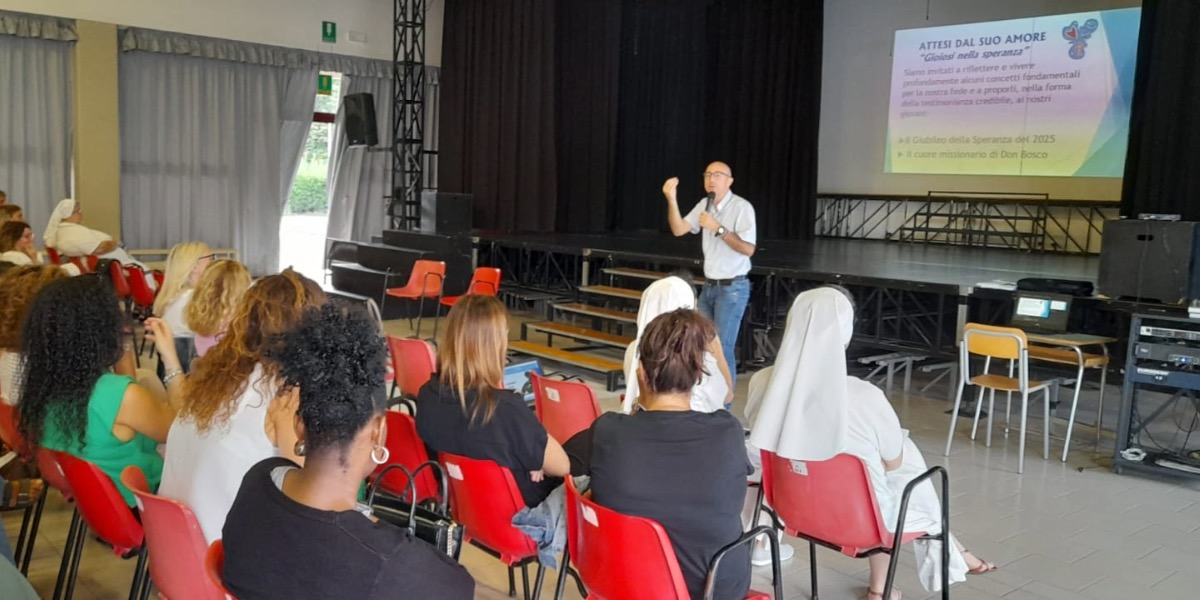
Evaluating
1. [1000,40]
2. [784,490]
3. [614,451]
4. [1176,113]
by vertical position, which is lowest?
[784,490]

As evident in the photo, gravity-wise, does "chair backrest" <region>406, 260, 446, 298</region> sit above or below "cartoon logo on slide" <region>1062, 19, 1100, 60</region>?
below

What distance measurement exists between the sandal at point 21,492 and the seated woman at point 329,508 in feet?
6.09

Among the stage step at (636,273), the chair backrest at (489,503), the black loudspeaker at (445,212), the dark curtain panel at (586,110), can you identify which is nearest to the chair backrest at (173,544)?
the chair backrest at (489,503)

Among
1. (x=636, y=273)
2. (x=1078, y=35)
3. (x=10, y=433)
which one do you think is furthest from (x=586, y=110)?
(x=10, y=433)

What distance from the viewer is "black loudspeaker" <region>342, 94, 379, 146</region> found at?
11.2 m

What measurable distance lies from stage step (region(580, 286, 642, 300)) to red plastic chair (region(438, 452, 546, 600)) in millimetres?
5038

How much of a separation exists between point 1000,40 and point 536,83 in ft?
18.0

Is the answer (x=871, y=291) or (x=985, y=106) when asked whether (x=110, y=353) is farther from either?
(x=985, y=106)

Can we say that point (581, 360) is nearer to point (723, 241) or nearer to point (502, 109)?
point (723, 241)

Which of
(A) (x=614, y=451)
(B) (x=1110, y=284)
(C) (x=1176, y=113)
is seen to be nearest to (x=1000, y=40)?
(C) (x=1176, y=113)

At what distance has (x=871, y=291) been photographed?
7363mm

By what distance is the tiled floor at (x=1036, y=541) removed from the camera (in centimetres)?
329

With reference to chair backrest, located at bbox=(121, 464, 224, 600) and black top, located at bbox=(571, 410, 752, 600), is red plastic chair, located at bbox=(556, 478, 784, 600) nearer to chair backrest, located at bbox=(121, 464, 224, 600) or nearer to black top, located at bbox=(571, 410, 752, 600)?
black top, located at bbox=(571, 410, 752, 600)

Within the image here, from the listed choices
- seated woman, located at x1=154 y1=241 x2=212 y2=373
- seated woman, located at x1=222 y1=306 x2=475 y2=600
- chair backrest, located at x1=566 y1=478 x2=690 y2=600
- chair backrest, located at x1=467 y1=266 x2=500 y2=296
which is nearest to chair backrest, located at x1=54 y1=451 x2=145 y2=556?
seated woman, located at x1=222 y1=306 x2=475 y2=600
